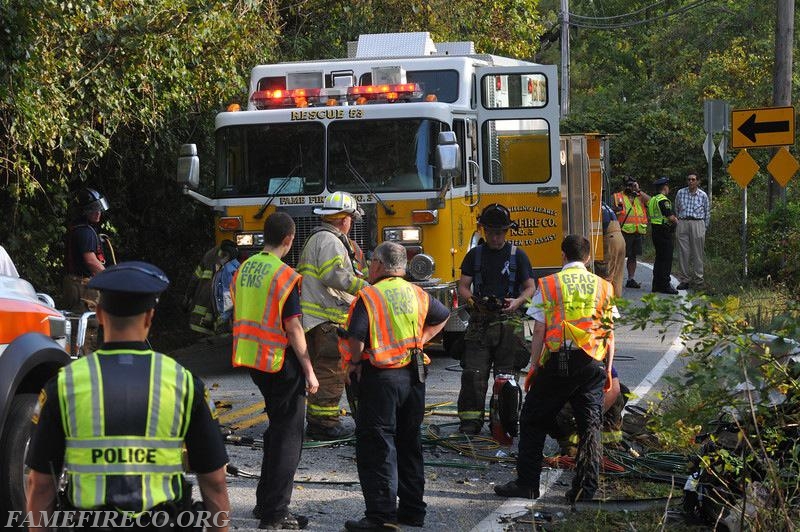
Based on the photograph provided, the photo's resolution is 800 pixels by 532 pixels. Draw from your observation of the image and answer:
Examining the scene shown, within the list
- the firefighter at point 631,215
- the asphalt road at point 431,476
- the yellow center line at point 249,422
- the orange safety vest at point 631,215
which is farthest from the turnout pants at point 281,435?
the orange safety vest at point 631,215

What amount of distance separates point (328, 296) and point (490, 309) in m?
1.23

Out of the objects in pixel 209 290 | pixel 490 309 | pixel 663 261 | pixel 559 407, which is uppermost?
pixel 490 309

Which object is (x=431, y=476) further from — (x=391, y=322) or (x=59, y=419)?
(x=59, y=419)

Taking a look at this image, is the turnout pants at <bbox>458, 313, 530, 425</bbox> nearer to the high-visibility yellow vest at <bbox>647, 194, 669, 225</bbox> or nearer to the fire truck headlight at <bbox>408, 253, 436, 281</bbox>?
the fire truck headlight at <bbox>408, 253, 436, 281</bbox>

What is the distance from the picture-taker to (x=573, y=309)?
7227mm

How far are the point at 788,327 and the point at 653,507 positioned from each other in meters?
2.02

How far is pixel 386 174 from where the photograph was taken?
39.9 feet

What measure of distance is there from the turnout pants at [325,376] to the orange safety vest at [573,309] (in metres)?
2.38

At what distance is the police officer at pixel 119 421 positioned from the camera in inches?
139

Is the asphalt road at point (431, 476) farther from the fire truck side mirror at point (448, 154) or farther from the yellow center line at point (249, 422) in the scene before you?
the fire truck side mirror at point (448, 154)

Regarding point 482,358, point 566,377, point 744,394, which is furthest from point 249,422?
point 744,394

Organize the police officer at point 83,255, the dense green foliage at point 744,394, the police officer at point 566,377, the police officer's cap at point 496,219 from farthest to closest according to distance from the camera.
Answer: the police officer at point 83,255
the police officer's cap at point 496,219
the police officer at point 566,377
the dense green foliage at point 744,394

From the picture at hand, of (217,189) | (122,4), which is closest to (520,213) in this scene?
(217,189)

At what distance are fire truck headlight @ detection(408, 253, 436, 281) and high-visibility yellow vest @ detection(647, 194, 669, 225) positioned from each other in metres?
9.00
